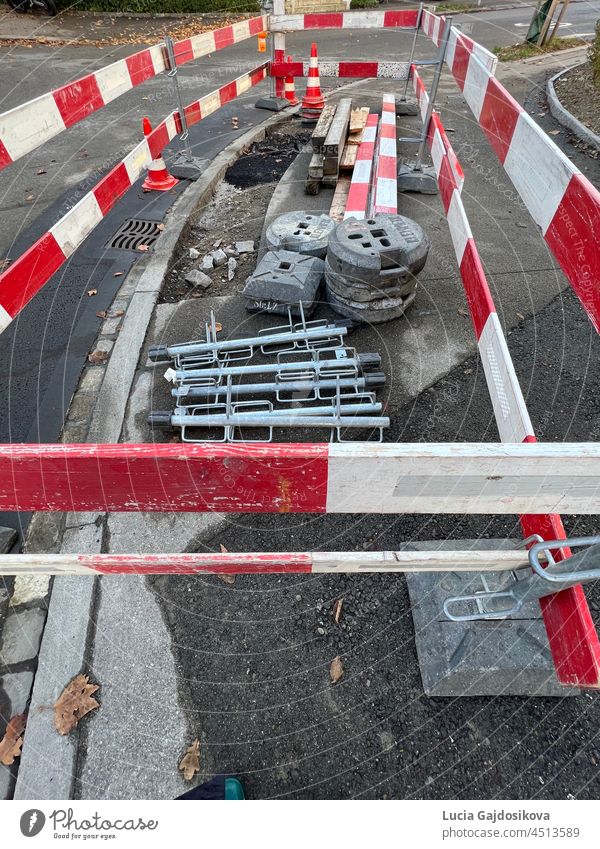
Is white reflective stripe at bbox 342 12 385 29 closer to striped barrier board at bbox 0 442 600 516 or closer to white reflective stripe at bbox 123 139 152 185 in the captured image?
white reflective stripe at bbox 123 139 152 185

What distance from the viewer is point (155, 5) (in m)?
17.0

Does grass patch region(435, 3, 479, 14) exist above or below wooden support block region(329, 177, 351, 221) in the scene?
below

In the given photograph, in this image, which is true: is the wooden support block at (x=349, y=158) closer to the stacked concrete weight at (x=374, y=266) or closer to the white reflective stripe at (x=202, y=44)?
the white reflective stripe at (x=202, y=44)

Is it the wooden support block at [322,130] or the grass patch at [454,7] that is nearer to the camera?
the wooden support block at [322,130]

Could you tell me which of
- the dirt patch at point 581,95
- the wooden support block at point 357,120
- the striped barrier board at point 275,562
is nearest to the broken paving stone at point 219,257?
the wooden support block at point 357,120

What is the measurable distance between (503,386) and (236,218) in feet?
16.6

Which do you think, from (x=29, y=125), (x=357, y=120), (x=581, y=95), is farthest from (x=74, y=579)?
(x=581, y=95)

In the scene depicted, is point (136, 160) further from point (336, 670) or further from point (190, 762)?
point (190, 762)

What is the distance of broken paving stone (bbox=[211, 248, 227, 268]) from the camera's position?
5.21 meters

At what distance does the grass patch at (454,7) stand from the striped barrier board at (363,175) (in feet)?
51.5

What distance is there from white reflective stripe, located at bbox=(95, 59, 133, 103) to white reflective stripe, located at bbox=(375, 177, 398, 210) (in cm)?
302

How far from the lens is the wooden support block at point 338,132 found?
20.4ft

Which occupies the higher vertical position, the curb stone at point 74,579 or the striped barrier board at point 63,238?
the striped barrier board at point 63,238

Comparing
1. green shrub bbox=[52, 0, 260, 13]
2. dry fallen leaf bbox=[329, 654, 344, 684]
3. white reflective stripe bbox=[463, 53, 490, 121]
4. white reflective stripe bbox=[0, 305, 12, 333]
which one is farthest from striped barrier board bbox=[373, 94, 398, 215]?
green shrub bbox=[52, 0, 260, 13]
